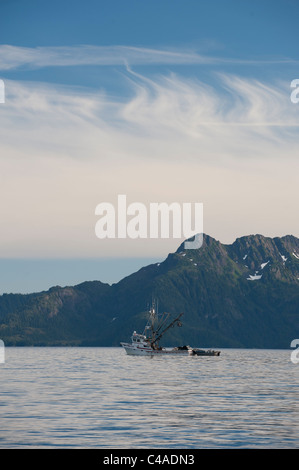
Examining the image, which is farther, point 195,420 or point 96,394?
point 96,394

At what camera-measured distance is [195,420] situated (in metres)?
77.4

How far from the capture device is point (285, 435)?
213 ft

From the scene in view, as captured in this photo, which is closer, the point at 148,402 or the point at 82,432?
the point at 82,432

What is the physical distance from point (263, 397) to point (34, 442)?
5862 centimetres

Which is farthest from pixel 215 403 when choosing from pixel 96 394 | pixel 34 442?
pixel 34 442

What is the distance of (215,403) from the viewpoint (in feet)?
327
